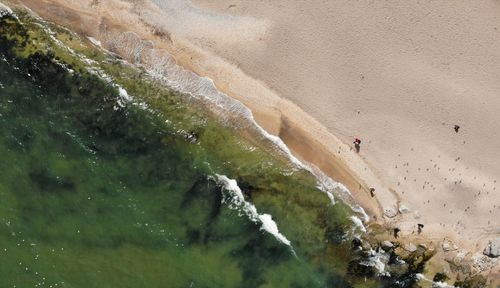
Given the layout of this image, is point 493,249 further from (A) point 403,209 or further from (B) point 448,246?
(A) point 403,209

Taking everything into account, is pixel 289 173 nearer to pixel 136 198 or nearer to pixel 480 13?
pixel 136 198

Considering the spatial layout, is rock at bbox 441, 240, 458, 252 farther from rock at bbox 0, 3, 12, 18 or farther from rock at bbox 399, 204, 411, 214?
rock at bbox 0, 3, 12, 18

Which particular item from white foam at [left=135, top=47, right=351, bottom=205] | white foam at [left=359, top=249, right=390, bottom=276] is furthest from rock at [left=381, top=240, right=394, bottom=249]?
white foam at [left=135, top=47, right=351, bottom=205]

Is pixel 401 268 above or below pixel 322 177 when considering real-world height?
below

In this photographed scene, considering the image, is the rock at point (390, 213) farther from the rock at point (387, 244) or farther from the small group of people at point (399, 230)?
the rock at point (387, 244)

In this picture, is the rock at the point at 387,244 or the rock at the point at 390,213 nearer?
the rock at the point at 387,244

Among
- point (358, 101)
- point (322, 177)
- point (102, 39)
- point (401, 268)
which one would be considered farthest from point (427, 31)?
point (102, 39)

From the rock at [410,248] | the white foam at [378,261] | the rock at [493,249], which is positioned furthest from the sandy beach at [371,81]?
the white foam at [378,261]
